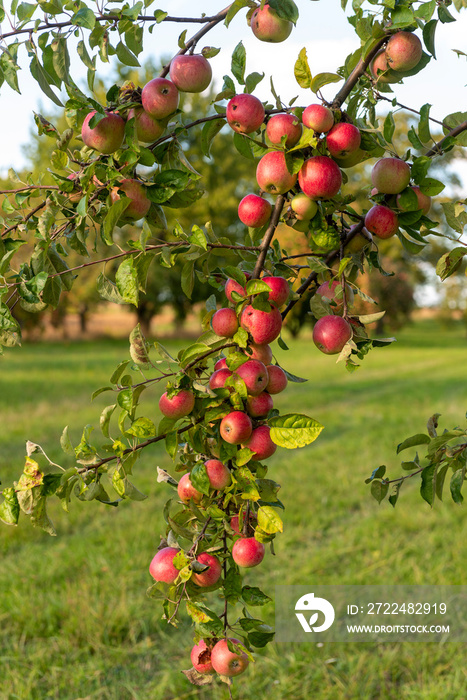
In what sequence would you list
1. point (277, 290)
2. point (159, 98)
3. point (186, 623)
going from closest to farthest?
point (159, 98)
point (277, 290)
point (186, 623)

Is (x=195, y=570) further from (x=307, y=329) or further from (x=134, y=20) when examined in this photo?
(x=307, y=329)

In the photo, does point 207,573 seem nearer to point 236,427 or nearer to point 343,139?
point 236,427

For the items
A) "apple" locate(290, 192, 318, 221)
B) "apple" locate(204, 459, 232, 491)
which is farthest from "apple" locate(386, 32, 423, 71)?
"apple" locate(204, 459, 232, 491)

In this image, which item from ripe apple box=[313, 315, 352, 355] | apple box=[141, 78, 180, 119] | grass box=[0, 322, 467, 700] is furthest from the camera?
grass box=[0, 322, 467, 700]

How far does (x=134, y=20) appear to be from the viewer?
0.93 m

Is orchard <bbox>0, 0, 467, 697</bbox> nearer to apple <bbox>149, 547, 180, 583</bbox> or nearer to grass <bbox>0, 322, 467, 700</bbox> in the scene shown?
apple <bbox>149, 547, 180, 583</bbox>

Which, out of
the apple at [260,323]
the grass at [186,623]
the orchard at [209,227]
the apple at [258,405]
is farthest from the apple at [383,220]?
the grass at [186,623]

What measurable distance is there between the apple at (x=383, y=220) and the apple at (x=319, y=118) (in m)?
0.17

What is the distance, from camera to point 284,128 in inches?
35.3

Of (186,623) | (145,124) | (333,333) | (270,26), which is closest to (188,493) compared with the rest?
(333,333)

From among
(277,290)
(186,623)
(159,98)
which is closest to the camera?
(159,98)

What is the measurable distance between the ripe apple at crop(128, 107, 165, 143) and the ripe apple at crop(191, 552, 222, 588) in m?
0.68

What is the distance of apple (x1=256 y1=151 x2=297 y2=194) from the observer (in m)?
0.92

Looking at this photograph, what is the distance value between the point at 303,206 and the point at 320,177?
0.07m
